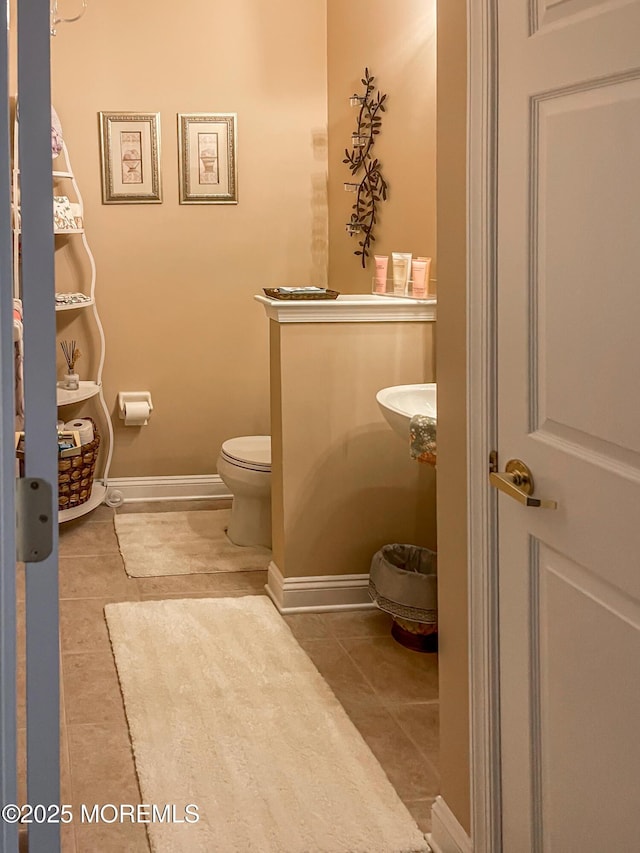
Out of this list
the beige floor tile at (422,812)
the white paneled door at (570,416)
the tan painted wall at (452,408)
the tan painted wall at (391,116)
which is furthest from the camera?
→ the tan painted wall at (391,116)

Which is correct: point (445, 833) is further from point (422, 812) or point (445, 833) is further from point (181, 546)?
point (181, 546)

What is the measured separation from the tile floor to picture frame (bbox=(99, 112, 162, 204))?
74.3 inches

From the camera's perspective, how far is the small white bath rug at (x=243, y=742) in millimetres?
2264

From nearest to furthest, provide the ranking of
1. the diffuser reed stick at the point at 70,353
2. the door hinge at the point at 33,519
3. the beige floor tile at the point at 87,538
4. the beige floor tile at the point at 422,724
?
the door hinge at the point at 33,519 → the beige floor tile at the point at 422,724 → the beige floor tile at the point at 87,538 → the diffuser reed stick at the point at 70,353

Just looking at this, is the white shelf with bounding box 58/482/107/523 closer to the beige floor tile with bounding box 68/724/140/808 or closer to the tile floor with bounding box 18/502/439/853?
the tile floor with bounding box 18/502/439/853

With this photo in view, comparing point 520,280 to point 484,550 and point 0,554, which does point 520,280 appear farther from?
point 0,554

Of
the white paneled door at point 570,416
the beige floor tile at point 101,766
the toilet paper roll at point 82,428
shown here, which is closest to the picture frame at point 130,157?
the toilet paper roll at point 82,428

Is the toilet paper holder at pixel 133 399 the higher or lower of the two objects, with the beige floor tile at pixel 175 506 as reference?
higher

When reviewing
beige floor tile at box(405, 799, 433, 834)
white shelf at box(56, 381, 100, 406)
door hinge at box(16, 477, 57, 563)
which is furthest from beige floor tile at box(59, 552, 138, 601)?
door hinge at box(16, 477, 57, 563)

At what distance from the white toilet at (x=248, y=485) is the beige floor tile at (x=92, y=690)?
46.0 inches

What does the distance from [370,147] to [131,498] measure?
2.18m

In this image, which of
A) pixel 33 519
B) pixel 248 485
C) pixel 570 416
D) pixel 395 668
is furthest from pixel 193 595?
pixel 33 519

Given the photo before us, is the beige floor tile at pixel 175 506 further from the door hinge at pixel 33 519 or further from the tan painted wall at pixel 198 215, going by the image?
the door hinge at pixel 33 519

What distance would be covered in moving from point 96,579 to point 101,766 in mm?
1524
